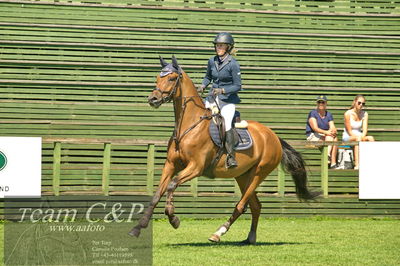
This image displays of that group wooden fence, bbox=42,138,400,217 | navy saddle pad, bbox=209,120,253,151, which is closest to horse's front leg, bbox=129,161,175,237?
navy saddle pad, bbox=209,120,253,151

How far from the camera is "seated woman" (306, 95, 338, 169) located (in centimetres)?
1814

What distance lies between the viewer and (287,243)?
12.4 meters

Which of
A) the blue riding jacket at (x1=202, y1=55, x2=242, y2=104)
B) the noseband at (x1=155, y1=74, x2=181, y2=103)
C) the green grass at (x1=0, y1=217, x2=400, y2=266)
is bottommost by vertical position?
the green grass at (x1=0, y1=217, x2=400, y2=266)

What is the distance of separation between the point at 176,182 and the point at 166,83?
1295mm

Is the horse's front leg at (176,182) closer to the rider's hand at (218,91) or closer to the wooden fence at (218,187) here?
the rider's hand at (218,91)

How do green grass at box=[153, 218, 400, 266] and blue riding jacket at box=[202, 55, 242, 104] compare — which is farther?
blue riding jacket at box=[202, 55, 242, 104]

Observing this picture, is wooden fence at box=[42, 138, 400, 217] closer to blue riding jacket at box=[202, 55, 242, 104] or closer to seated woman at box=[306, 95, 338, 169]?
seated woman at box=[306, 95, 338, 169]

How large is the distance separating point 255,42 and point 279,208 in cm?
445

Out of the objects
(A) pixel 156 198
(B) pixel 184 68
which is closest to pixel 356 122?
(B) pixel 184 68

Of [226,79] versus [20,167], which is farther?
[20,167]

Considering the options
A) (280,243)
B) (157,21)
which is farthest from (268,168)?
(157,21)

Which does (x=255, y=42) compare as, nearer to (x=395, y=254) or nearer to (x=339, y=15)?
(x=339, y=15)

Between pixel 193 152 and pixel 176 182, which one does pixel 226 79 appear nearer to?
pixel 193 152

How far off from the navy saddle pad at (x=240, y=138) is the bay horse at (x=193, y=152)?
6 cm
